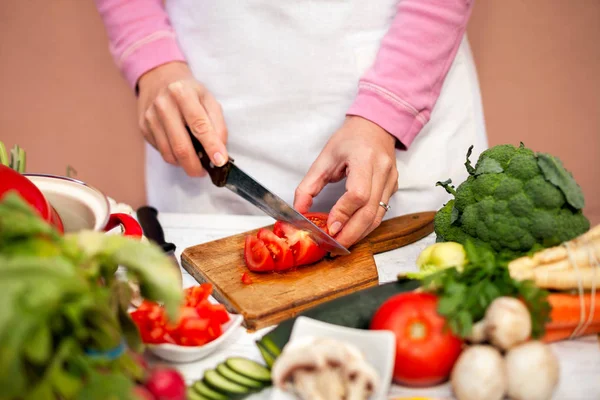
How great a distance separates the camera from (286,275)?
1422 millimetres

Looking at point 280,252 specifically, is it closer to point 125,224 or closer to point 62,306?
point 125,224

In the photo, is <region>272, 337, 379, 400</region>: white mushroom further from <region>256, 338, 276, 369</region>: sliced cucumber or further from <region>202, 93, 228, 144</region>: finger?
<region>202, 93, 228, 144</region>: finger

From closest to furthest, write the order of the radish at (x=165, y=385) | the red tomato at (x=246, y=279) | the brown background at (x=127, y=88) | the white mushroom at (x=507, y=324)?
the radish at (x=165, y=385), the white mushroom at (x=507, y=324), the red tomato at (x=246, y=279), the brown background at (x=127, y=88)

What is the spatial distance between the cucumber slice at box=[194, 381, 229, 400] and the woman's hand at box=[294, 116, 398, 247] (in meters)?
0.61

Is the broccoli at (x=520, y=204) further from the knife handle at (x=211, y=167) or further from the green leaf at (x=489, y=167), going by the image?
the knife handle at (x=211, y=167)

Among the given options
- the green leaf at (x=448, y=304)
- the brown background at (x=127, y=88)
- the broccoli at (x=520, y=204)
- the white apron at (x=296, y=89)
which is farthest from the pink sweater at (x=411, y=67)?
the brown background at (x=127, y=88)

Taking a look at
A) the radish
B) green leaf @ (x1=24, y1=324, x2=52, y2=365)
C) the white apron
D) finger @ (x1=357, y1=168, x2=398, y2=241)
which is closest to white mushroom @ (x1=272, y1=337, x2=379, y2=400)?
the radish

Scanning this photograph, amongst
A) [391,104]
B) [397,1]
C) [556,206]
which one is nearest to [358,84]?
[391,104]

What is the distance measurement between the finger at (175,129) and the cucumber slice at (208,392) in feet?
2.46

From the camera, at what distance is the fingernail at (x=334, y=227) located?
146 cm

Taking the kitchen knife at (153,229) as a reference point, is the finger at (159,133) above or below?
above

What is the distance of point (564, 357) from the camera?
104 cm

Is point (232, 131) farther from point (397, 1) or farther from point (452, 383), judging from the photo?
point (452, 383)

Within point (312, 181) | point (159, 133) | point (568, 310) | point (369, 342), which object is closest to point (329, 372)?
point (369, 342)
